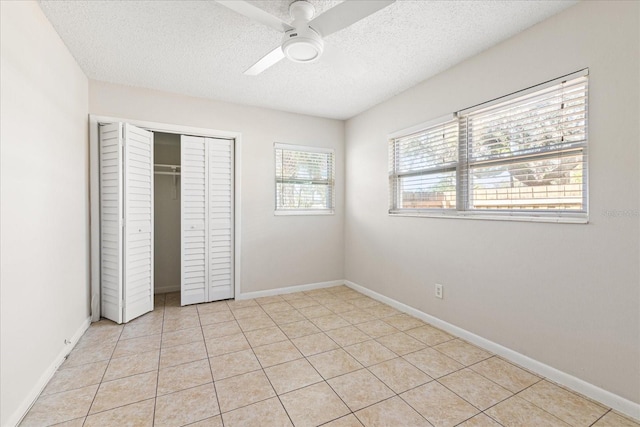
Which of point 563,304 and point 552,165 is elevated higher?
point 552,165

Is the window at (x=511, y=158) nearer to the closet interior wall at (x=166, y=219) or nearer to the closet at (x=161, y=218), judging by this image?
the closet at (x=161, y=218)

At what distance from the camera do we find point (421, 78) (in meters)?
2.89

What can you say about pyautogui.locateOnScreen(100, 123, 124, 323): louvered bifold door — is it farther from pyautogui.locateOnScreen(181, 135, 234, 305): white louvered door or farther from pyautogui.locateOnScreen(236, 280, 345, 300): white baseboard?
pyautogui.locateOnScreen(236, 280, 345, 300): white baseboard

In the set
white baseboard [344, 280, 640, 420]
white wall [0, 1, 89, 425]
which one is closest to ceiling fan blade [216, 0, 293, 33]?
white wall [0, 1, 89, 425]

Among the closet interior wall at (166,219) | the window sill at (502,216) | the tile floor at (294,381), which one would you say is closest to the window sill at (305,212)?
the window sill at (502,216)

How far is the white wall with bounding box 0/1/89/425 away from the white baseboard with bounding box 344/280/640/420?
3024 mm

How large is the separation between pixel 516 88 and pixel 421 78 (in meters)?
0.93

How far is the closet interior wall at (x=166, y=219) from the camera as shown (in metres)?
4.09

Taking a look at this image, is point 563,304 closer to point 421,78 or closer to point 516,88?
point 516,88

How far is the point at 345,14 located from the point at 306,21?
0.89 ft

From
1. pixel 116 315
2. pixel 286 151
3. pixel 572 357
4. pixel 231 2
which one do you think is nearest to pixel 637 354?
pixel 572 357

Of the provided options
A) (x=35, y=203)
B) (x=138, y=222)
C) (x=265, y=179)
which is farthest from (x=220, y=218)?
(x=35, y=203)

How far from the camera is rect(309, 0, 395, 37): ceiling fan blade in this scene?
147 cm

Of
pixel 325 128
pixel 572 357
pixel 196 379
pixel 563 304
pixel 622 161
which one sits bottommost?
pixel 196 379
